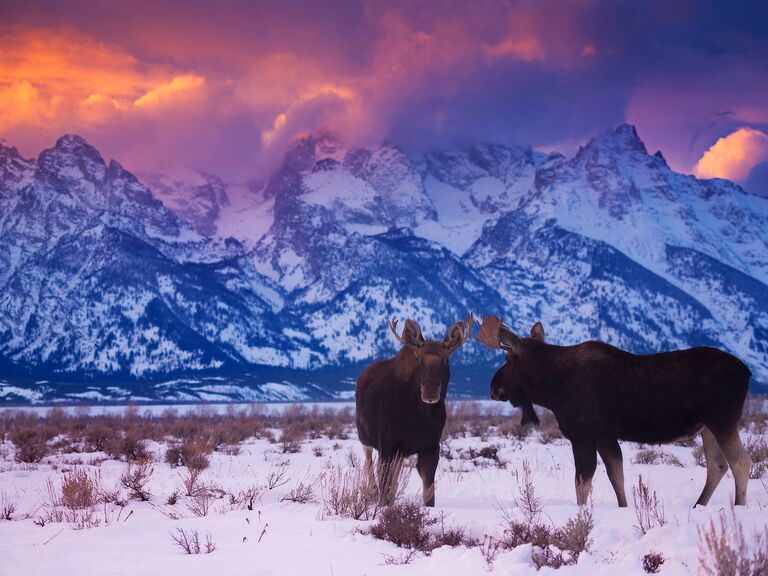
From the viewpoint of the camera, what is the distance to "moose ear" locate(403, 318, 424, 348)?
36.7 ft

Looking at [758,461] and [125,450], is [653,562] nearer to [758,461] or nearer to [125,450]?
[758,461]

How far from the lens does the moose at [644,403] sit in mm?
9859

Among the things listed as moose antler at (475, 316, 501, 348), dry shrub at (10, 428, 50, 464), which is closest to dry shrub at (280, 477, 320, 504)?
moose antler at (475, 316, 501, 348)

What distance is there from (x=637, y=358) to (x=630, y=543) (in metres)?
3.42

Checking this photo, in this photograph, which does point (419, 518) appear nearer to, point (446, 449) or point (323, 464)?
point (323, 464)

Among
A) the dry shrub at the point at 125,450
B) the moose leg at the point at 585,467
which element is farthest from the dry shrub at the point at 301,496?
the dry shrub at the point at 125,450

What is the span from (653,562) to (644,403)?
11.6ft

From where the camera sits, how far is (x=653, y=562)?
6.74 metres

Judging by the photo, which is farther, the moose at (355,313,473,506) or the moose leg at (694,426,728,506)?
the moose at (355,313,473,506)

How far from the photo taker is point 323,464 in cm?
2123

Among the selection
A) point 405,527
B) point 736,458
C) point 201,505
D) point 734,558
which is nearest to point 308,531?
point 405,527

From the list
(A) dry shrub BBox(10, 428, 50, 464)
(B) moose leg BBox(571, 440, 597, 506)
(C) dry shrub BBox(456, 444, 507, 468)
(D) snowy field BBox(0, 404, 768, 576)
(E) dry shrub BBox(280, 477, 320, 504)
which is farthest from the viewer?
(A) dry shrub BBox(10, 428, 50, 464)

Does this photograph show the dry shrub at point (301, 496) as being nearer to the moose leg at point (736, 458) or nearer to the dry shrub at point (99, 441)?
the moose leg at point (736, 458)

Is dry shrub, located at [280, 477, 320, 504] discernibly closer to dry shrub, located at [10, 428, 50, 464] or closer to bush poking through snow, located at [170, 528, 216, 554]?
bush poking through snow, located at [170, 528, 216, 554]
